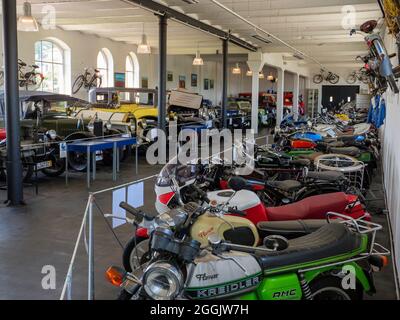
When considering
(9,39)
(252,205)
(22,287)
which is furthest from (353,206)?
(9,39)

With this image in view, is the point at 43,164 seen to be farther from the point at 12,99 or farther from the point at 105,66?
the point at 105,66

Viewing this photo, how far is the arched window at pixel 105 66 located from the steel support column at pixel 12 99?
11.5 m

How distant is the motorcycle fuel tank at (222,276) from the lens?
2.58 meters

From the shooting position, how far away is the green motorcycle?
2484 mm

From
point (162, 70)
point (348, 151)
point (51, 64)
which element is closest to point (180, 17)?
point (162, 70)

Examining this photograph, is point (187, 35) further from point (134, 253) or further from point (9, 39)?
point (134, 253)

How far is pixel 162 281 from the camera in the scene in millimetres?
2434

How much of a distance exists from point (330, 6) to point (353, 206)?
21.2 ft

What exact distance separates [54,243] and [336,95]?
29.9 meters

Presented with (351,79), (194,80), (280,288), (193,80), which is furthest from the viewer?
(351,79)

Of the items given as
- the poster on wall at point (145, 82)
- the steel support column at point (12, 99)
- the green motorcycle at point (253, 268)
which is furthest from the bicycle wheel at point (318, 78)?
the green motorcycle at point (253, 268)

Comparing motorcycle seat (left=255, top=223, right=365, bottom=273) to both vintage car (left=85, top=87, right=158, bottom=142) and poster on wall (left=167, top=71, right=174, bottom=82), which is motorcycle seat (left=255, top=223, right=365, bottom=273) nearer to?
vintage car (left=85, top=87, right=158, bottom=142)

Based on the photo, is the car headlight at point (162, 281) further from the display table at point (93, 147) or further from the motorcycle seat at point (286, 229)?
the display table at point (93, 147)
